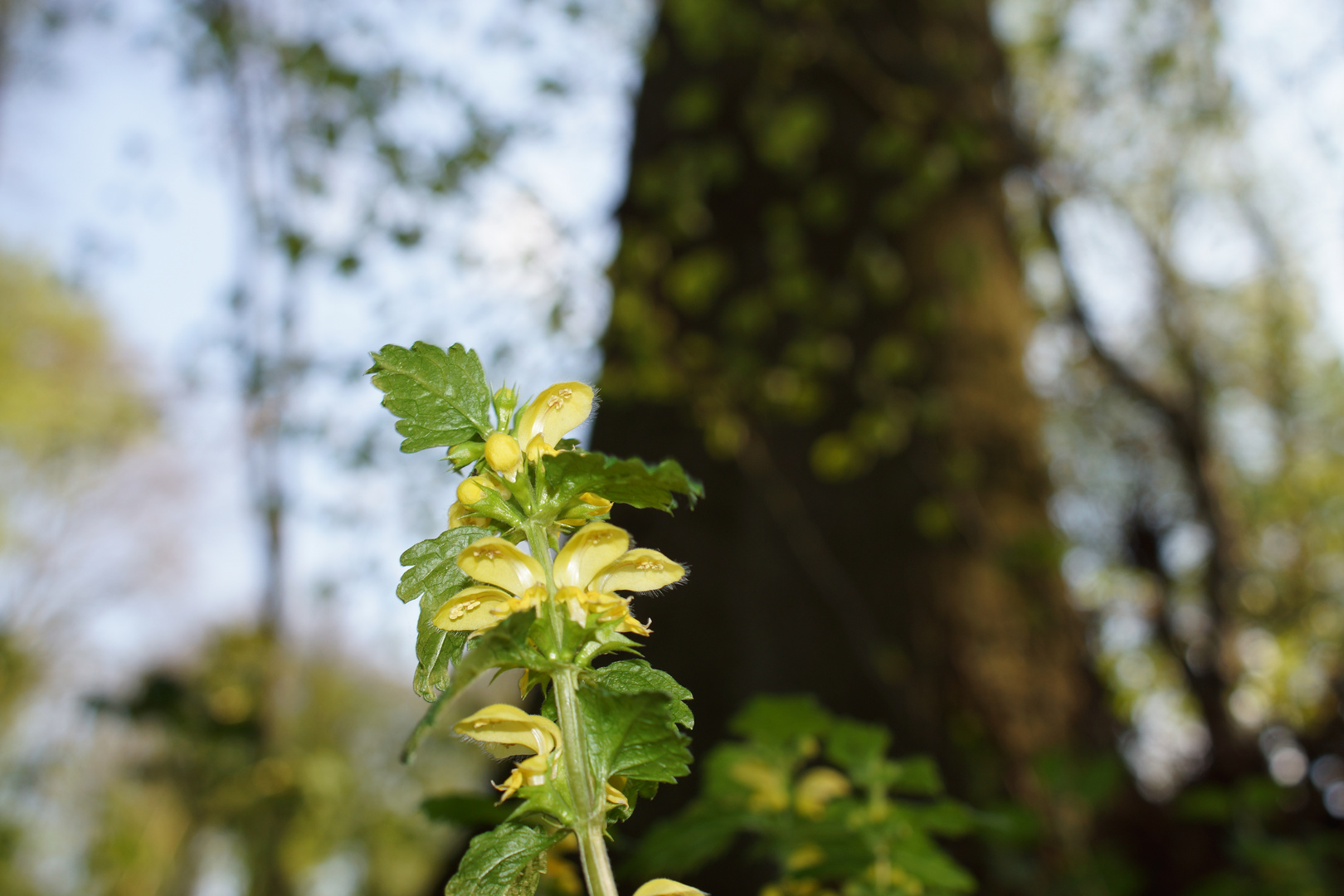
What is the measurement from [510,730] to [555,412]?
19cm

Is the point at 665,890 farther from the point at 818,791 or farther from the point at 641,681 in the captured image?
the point at 818,791

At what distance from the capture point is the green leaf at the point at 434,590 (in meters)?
0.46

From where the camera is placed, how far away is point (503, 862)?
0.43 meters

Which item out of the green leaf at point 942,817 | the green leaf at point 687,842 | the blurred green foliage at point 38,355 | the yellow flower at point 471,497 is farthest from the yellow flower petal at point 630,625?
the blurred green foliage at point 38,355

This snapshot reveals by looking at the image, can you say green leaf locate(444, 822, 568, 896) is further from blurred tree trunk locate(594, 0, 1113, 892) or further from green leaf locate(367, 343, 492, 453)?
blurred tree trunk locate(594, 0, 1113, 892)

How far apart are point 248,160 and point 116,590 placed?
13.6 metres

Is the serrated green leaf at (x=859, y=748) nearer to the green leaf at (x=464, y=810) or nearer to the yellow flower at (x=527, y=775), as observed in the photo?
the green leaf at (x=464, y=810)

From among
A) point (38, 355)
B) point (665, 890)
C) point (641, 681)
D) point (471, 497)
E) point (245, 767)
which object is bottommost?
point (665, 890)

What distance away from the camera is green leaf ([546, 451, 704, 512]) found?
0.42 m

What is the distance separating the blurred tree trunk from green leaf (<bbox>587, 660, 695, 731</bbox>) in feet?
5.24

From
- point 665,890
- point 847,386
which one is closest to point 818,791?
point 665,890

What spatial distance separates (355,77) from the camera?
254 centimetres

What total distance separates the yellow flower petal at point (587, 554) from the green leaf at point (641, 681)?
0.17 feet

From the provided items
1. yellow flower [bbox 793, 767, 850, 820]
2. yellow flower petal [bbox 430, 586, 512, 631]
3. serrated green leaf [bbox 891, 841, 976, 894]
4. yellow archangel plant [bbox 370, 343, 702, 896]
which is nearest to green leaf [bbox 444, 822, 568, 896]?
yellow archangel plant [bbox 370, 343, 702, 896]
